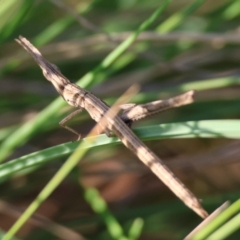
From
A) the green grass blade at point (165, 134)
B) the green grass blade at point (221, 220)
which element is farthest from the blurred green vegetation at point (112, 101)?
the green grass blade at point (221, 220)

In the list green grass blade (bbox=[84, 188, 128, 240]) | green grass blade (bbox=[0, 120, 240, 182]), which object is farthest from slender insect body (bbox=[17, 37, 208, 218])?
green grass blade (bbox=[84, 188, 128, 240])

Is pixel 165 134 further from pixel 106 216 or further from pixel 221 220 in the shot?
pixel 106 216

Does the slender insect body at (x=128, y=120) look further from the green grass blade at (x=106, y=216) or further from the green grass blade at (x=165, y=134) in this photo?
the green grass blade at (x=106, y=216)

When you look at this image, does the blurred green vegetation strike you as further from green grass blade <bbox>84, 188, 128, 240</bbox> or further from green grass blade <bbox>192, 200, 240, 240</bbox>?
green grass blade <bbox>192, 200, 240, 240</bbox>

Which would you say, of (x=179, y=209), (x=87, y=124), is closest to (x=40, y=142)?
(x=87, y=124)

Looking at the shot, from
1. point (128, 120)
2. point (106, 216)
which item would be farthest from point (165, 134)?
point (106, 216)

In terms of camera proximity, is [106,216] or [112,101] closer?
[106,216]

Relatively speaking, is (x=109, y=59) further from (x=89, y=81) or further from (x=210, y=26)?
(x=210, y=26)

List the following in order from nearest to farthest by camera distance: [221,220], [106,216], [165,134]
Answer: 1. [221,220]
2. [165,134]
3. [106,216]

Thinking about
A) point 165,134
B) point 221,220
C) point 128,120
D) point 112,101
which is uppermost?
point 112,101
